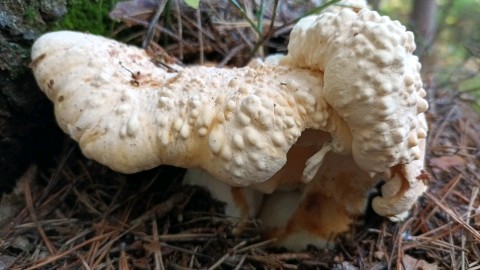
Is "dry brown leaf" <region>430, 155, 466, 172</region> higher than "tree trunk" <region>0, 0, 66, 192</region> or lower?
lower

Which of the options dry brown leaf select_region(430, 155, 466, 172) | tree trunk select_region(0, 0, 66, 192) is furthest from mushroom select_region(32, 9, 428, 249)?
dry brown leaf select_region(430, 155, 466, 172)

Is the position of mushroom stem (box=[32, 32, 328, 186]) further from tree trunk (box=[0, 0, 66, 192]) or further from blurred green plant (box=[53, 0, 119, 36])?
blurred green plant (box=[53, 0, 119, 36])

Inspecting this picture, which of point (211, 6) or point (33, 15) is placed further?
point (211, 6)

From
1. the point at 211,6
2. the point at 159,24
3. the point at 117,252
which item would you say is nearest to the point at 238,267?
the point at 117,252

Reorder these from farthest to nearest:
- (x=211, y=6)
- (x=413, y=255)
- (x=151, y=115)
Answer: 1. (x=211, y=6)
2. (x=413, y=255)
3. (x=151, y=115)

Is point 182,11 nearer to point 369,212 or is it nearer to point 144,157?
point 144,157

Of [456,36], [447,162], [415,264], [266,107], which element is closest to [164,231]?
[266,107]

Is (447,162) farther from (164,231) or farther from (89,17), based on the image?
(89,17)
